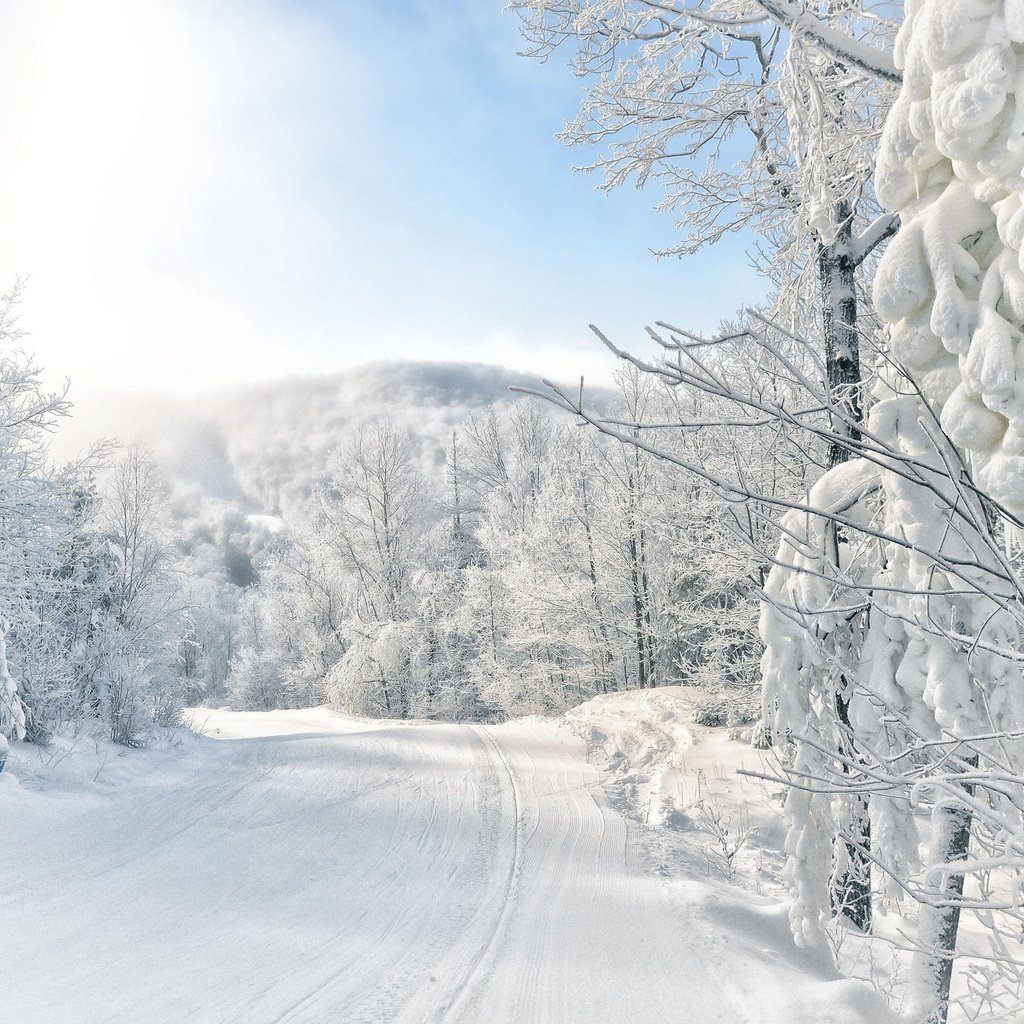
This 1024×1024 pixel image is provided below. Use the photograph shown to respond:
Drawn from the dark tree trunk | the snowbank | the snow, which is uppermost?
the snow

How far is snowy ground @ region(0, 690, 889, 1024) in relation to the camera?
366 centimetres

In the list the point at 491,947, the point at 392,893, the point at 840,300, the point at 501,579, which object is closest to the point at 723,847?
the point at 491,947

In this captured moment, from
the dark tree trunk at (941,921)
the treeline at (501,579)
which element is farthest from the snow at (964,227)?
the treeline at (501,579)

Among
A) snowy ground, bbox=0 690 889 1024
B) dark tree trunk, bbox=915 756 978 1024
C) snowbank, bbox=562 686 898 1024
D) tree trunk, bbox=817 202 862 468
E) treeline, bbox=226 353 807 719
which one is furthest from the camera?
treeline, bbox=226 353 807 719

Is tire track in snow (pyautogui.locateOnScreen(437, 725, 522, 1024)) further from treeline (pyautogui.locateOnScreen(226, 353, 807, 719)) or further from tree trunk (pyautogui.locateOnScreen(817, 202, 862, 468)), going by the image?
treeline (pyautogui.locateOnScreen(226, 353, 807, 719))

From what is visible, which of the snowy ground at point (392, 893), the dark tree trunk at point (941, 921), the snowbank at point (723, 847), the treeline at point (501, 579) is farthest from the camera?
the treeline at point (501, 579)

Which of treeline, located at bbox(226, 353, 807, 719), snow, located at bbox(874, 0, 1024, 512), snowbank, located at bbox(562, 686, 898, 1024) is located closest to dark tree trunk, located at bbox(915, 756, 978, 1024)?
snowbank, located at bbox(562, 686, 898, 1024)

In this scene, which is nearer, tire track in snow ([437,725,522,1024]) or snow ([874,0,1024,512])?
snow ([874,0,1024,512])

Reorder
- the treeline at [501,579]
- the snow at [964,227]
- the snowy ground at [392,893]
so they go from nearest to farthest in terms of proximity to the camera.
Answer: the snow at [964,227] → the snowy ground at [392,893] → the treeline at [501,579]

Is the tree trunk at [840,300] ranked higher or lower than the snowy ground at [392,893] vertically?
higher

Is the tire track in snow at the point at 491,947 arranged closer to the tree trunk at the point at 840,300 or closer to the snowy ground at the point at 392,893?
the snowy ground at the point at 392,893

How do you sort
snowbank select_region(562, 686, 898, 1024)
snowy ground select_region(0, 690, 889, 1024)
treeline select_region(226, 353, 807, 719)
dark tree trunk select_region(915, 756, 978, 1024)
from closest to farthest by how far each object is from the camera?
dark tree trunk select_region(915, 756, 978, 1024) → snowy ground select_region(0, 690, 889, 1024) → snowbank select_region(562, 686, 898, 1024) → treeline select_region(226, 353, 807, 719)

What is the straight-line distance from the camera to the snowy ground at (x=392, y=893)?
366cm

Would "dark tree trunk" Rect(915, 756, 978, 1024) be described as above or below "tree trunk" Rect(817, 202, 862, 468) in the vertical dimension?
below
